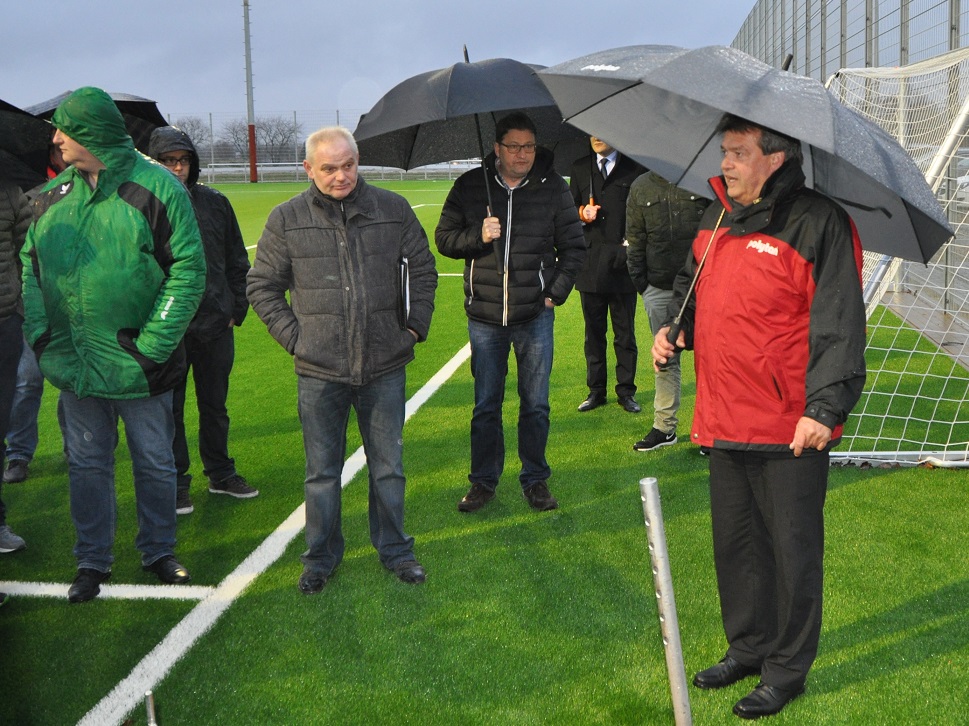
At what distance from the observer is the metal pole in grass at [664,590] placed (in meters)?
3.05

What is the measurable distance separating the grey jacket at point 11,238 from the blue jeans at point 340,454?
1.51m

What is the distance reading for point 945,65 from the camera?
6.64 m

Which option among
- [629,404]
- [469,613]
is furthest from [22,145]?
[629,404]

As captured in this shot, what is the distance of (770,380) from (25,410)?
192 inches

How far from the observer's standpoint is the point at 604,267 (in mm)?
7859

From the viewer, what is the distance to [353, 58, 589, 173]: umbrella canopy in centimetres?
492

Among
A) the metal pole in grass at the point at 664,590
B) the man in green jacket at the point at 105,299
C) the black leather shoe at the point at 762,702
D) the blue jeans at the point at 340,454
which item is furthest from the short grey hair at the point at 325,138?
the black leather shoe at the point at 762,702

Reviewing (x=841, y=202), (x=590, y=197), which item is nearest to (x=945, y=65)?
(x=590, y=197)

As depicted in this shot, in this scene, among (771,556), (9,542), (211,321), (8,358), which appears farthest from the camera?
(211,321)

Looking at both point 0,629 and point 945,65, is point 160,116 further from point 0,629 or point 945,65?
point 945,65

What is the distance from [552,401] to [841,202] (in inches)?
196

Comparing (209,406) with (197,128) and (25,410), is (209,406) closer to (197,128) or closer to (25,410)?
(25,410)

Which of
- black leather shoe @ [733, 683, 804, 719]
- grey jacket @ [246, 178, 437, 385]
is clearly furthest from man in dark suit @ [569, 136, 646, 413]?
black leather shoe @ [733, 683, 804, 719]

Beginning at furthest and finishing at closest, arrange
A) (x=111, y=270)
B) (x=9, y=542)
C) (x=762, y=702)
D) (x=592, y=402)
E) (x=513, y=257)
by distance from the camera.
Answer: (x=592, y=402), (x=513, y=257), (x=9, y=542), (x=111, y=270), (x=762, y=702)
